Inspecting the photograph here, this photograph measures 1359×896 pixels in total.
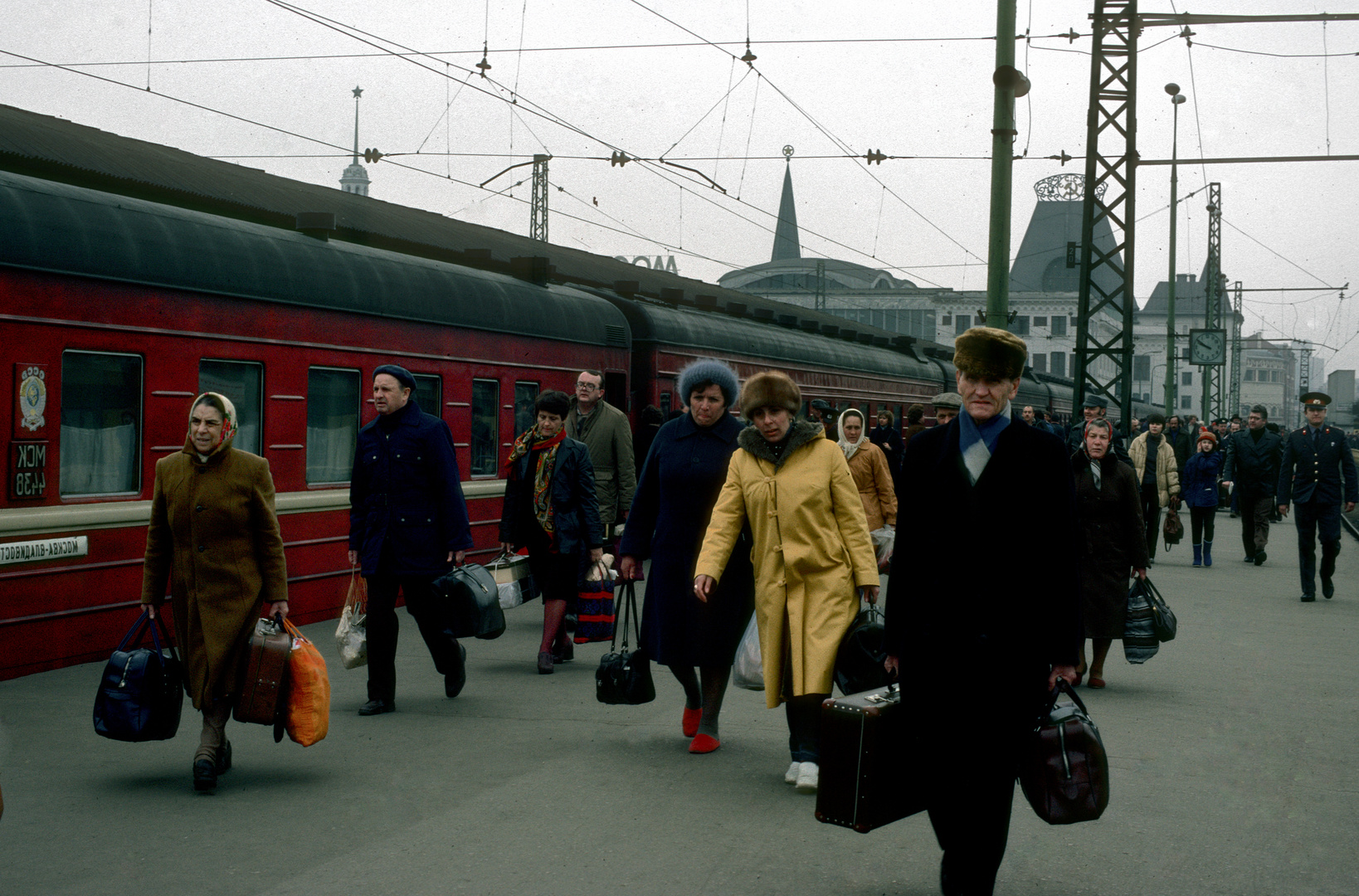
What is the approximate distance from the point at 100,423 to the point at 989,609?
6131mm

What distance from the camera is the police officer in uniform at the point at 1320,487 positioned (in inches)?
525

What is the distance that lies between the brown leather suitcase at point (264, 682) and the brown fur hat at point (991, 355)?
125 inches

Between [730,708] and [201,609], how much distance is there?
9.83 ft

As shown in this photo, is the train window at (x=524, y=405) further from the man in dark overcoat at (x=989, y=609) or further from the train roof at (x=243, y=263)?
the man in dark overcoat at (x=989, y=609)

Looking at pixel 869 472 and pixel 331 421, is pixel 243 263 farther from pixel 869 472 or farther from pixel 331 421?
pixel 869 472

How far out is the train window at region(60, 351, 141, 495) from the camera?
8016mm

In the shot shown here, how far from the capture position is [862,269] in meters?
99.1

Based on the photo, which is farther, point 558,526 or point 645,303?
point 645,303

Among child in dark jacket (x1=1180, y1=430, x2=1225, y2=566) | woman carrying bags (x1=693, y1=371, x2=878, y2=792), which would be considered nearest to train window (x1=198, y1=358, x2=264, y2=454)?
woman carrying bags (x1=693, y1=371, x2=878, y2=792)

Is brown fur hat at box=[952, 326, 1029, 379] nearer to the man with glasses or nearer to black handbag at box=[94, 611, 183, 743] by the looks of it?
black handbag at box=[94, 611, 183, 743]

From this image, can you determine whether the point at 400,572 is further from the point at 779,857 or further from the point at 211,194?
the point at 211,194

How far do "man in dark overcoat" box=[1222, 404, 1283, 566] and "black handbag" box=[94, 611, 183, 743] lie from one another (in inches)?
552

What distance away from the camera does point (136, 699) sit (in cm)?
555

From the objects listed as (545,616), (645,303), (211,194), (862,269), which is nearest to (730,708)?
(545,616)
